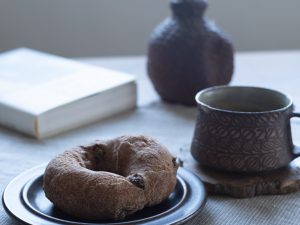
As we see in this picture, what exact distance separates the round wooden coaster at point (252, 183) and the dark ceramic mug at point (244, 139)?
10 mm

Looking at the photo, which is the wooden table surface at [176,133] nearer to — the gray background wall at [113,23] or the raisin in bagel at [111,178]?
the raisin in bagel at [111,178]

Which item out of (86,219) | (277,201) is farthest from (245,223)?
(86,219)

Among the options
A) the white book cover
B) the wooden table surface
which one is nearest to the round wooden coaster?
the wooden table surface

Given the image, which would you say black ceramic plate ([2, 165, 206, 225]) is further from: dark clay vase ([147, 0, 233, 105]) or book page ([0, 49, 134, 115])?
dark clay vase ([147, 0, 233, 105])

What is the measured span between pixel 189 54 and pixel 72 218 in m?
0.51

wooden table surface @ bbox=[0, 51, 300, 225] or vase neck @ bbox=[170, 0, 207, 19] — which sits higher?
vase neck @ bbox=[170, 0, 207, 19]

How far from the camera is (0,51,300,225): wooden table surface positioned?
24.5 inches

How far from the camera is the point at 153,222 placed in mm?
533

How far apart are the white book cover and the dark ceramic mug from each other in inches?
10.8

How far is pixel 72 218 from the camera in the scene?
0.56m

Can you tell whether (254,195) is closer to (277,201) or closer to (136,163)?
(277,201)

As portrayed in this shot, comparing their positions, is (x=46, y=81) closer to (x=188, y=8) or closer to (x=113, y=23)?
(x=188, y=8)

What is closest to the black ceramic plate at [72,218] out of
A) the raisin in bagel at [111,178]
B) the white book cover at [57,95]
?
the raisin in bagel at [111,178]

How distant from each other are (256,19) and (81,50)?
604 millimetres
